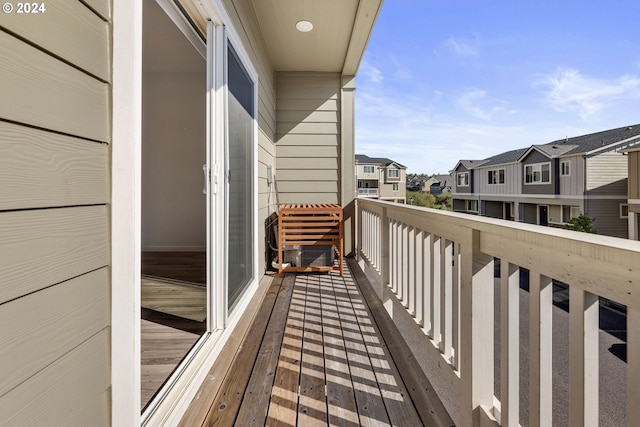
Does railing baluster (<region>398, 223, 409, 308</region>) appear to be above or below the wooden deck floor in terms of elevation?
above

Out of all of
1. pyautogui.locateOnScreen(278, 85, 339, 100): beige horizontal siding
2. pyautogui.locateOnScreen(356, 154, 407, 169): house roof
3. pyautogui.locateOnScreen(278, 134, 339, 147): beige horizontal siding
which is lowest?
pyautogui.locateOnScreen(278, 134, 339, 147): beige horizontal siding

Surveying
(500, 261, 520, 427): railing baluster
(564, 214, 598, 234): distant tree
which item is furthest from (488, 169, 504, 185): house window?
(500, 261, 520, 427): railing baluster

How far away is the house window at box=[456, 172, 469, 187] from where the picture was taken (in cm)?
1068

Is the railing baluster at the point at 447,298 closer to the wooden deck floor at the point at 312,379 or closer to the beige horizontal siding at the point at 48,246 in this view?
the wooden deck floor at the point at 312,379

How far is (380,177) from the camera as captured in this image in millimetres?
24312

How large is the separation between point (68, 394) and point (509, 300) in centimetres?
123

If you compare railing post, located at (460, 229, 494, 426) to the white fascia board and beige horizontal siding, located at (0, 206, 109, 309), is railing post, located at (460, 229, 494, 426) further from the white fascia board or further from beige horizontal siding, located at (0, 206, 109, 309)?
the white fascia board

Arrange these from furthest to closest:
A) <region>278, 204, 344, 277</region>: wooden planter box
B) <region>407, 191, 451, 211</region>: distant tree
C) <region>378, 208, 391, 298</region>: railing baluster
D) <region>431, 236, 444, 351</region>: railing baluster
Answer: <region>407, 191, 451, 211</region>: distant tree → <region>278, 204, 344, 277</region>: wooden planter box → <region>378, 208, 391, 298</region>: railing baluster → <region>431, 236, 444, 351</region>: railing baluster

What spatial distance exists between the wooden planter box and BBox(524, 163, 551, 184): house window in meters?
4.99

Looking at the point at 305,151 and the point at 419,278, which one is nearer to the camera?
the point at 419,278

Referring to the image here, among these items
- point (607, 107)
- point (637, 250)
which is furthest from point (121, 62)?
point (607, 107)

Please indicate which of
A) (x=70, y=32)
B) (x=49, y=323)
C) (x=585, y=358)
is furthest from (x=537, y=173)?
(x=49, y=323)

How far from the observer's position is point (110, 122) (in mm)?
822

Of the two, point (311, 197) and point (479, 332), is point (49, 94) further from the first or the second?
point (311, 197)
